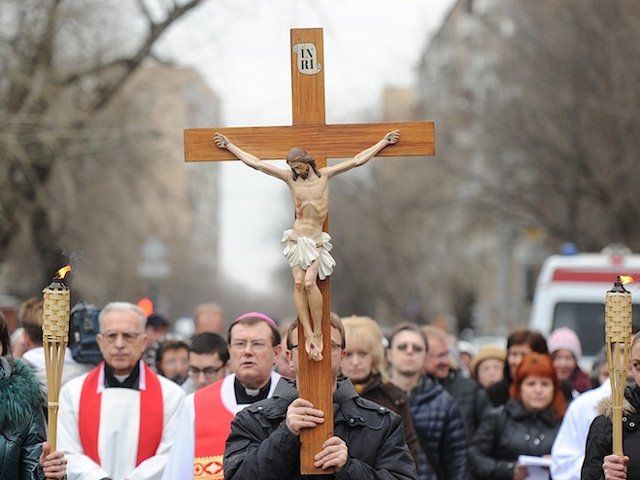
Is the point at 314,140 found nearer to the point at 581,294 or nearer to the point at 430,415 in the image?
the point at 430,415

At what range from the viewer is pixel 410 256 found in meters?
55.0

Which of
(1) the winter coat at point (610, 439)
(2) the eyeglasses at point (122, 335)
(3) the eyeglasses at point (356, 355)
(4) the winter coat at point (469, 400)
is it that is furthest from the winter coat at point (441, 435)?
(1) the winter coat at point (610, 439)

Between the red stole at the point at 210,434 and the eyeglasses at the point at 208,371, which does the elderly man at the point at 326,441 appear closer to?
the red stole at the point at 210,434

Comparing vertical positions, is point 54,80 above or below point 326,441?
above

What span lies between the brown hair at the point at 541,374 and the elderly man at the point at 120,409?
7.73 feet

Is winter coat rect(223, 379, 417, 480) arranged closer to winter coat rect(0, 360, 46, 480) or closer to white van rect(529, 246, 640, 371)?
winter coat rect(0, 360, 46, 480)

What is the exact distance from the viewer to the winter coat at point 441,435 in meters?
9.95

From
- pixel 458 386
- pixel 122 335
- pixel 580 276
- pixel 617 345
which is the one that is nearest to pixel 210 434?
pixel 122 335

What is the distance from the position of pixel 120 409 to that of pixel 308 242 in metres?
2.67

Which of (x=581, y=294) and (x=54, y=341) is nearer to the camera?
(x=54, y=341)

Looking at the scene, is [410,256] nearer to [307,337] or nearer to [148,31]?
[148,31]

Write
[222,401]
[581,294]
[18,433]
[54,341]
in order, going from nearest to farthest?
[54,341] < [18,433] < [222,401] < [581,294]

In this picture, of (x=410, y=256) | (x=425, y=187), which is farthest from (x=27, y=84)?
(x=410, y=256)

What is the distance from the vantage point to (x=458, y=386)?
37.4ft
